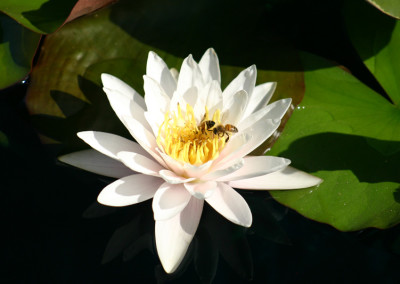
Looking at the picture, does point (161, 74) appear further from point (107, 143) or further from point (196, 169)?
point (196, 169)

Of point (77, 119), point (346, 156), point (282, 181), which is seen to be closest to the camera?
point (282, 181)

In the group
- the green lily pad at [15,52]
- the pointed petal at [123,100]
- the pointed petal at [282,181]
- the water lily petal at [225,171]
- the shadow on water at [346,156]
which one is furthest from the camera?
the green lily pad at [15,52]

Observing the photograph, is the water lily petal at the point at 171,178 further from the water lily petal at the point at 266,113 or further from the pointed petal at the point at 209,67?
the pointed petal at the point at 209,67

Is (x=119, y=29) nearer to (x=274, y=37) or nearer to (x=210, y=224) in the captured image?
(x=274, y=37)

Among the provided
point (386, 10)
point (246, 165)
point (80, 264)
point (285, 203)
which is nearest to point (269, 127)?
point (246, 165)

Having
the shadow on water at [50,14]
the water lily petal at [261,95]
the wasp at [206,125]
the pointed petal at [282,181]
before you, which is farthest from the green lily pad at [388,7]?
the shadow on water at [50,14]

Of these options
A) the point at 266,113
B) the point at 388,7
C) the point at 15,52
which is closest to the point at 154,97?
the point at 266,113

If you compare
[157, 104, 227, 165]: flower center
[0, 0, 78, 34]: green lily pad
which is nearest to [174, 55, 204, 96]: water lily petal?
[157, 104, 227, 165]: flower center
